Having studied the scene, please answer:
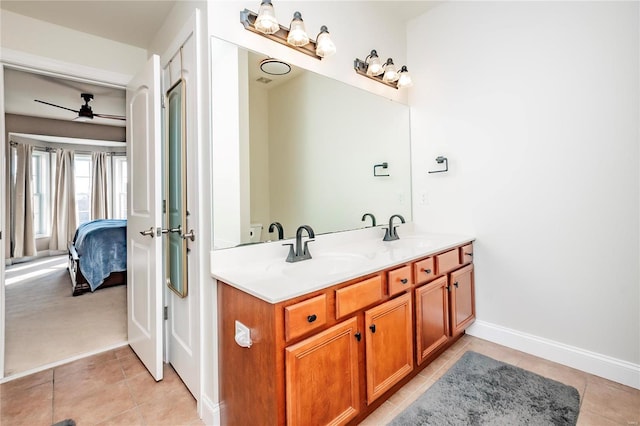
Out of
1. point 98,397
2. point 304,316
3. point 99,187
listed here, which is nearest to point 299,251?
point 304,316

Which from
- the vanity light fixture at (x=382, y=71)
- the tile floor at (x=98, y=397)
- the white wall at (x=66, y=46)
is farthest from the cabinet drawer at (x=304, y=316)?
the white wall at (x=66, y=46)

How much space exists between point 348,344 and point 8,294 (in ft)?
15.7

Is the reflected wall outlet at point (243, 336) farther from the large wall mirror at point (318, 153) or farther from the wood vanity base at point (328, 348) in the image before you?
the large wall mirror at point (318, 153)

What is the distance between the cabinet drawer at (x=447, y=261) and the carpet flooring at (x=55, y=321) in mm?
2600

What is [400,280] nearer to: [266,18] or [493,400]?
[493,400]

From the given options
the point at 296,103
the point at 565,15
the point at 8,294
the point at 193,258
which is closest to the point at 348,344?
the point at 193,258

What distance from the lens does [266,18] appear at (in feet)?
5.26

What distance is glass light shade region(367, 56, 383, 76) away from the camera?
2350mm

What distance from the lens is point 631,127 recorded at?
175 centimetres

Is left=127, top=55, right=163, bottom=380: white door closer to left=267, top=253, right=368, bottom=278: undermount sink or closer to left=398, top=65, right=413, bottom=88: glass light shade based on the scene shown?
left=267, top=253, right=368, bottom=278: undermount sink

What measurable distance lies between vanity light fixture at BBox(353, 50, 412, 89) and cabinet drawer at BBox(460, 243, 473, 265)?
143cm

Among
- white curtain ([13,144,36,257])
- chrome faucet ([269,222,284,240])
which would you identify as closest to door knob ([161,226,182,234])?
Result: chrome faucet ([269,222,284,240])

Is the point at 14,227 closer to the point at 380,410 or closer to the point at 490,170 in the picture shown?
the point at 380,410

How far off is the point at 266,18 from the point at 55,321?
3414 millimetres
